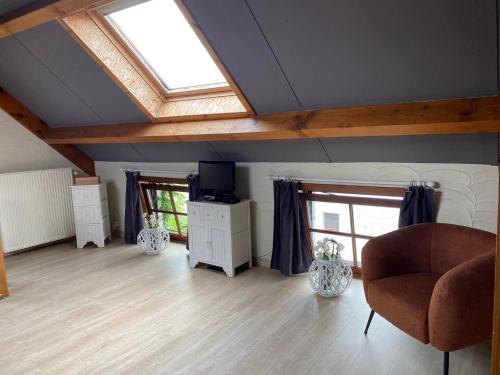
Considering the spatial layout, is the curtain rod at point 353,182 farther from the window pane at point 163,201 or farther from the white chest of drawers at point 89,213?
the white chest of drawers at point 89,213

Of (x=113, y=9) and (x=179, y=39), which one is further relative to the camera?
(x=179, y=39)

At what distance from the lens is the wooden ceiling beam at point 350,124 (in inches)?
87.7

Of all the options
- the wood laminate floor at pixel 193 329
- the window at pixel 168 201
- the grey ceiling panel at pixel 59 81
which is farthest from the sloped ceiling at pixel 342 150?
the wood laminate floor at pixel 193 329

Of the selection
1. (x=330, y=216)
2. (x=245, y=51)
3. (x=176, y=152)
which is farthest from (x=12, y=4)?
(x=330, y=216)

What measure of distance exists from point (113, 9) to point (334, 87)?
1826 mm

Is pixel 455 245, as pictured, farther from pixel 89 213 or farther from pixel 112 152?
pixel 89 213

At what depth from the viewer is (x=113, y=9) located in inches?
117

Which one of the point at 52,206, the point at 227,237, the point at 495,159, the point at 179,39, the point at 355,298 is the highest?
the point at 179,39

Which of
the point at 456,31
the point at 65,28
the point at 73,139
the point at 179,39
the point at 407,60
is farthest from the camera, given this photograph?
the point at 73,139

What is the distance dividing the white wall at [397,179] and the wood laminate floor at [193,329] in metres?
0.59

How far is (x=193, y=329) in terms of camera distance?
2887 millimetres

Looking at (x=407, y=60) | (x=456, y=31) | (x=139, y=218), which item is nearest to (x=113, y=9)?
(x=407, y=60)

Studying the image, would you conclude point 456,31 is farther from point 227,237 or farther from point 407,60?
point 227,237

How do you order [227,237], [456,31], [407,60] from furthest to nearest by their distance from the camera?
[227,237] < [407,60] < [456,31]
